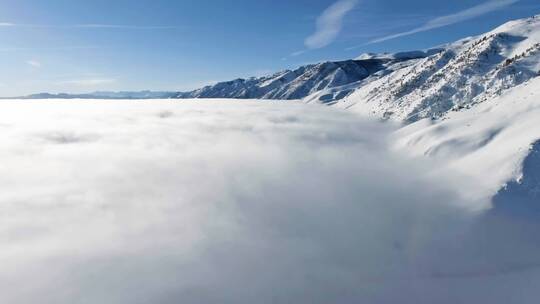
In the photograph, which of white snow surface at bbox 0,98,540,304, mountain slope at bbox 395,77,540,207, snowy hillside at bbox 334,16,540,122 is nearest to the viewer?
white snow surface at bbox 0,98,540,304

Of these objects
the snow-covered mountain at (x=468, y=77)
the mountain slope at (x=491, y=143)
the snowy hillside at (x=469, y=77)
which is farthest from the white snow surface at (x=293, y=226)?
the snow-covered mountain at (x=468, y=77)

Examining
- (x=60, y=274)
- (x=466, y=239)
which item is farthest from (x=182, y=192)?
(x=466, y=239)

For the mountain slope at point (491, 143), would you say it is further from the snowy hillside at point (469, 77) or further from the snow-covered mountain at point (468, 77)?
the snow-covered mountain at point (468, 77)

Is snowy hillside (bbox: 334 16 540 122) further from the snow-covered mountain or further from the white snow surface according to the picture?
the white snow surface

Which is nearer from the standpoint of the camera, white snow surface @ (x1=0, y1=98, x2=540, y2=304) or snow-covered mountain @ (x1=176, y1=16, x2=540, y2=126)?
white snow surface @ (x1=0, y1=98, x2=540, y2=304)

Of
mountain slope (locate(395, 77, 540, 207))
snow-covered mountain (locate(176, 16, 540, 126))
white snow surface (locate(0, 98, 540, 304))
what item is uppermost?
snow-covered mountain (locate(176, 16, 540, 126))

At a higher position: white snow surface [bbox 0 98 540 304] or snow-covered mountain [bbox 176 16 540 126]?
snow-covered mountain [bbox 176 16 540 126]

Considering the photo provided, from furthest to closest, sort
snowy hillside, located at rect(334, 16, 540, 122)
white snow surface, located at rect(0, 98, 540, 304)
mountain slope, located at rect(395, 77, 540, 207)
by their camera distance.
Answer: snowy hillside, located at rect(334, 16, 540, 122) → mountain slope, located at rect(395, 77, 540, 207) → white snow surface, located at rect(0, 98, 540, 304)

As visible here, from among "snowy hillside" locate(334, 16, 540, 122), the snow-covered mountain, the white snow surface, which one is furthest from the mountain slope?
the snow-covered mountain
